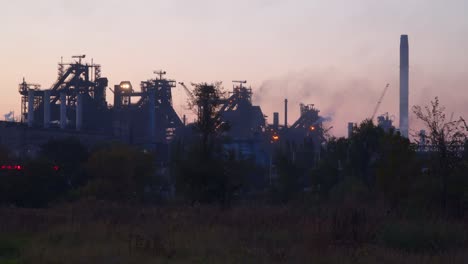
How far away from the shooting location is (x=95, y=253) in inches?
694

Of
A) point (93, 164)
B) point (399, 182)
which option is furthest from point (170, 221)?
point (93, 164)

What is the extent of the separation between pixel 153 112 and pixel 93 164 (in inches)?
1422

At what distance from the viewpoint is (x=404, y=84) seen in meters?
84.8

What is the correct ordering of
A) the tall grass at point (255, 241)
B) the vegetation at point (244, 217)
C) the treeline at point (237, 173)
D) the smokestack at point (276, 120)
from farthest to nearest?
1. the smokestack at point (276, 120)
2. the treeline at point (237, 173)
3. the vegetation at point (244, 217)
4. the tall grass at point (255, 241)

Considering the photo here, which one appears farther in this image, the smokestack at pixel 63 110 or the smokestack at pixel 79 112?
the smokestack at pixel 63 110

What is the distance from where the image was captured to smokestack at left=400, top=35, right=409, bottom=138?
8194 cm

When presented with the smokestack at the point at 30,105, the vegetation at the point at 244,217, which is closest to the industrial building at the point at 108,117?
the smokestack at the point at 30,105

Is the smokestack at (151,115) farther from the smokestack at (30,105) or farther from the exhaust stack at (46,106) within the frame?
the smokestack at (30,105)

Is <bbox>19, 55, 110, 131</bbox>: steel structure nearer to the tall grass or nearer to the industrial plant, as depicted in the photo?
the industrial plant

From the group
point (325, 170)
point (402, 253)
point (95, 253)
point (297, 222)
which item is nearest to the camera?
point (402, 253)

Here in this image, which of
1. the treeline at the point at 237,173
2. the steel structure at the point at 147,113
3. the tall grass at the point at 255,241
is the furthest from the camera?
the steel structure at the point at 147,113

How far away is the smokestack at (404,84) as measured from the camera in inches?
3226

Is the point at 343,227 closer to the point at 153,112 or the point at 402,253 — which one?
the point at 402,253

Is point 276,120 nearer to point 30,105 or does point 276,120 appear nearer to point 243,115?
point 243,115
